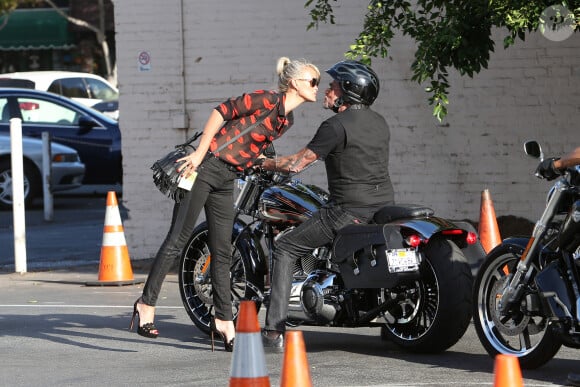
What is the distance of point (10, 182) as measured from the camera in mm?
19875

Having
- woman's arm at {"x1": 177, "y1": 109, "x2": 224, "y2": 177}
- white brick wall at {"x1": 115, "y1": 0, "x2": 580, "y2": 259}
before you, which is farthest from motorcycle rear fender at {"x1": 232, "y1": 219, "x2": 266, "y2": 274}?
white brick wall at {"x1": 115, "y1": 0, "x2": 580, "y2": 259}

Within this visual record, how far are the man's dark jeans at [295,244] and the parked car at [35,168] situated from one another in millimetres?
11665

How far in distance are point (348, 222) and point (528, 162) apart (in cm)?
549

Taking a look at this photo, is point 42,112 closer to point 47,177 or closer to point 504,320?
point 47,177

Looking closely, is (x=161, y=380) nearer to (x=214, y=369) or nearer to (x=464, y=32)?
(x=214, y=369)

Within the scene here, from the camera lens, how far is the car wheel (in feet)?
64.8

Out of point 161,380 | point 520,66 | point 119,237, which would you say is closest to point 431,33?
point 520,66

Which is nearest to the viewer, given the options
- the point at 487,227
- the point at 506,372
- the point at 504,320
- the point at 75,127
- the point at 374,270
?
the point at 506,372

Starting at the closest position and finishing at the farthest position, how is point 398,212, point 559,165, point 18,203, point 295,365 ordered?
point 295,365, point 559,165, point 398,212, point 18,203

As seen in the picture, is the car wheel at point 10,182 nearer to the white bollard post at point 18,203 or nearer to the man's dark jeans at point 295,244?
the white bollard post at point 18,203

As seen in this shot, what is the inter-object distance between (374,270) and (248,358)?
2640 millimetres

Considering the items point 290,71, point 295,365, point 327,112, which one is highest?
point 327,112

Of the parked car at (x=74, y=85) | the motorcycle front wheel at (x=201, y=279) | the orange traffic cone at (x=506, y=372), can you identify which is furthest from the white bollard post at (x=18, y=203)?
the parked car at (x=74, y=85)

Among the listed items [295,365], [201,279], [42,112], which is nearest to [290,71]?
[201,279]
